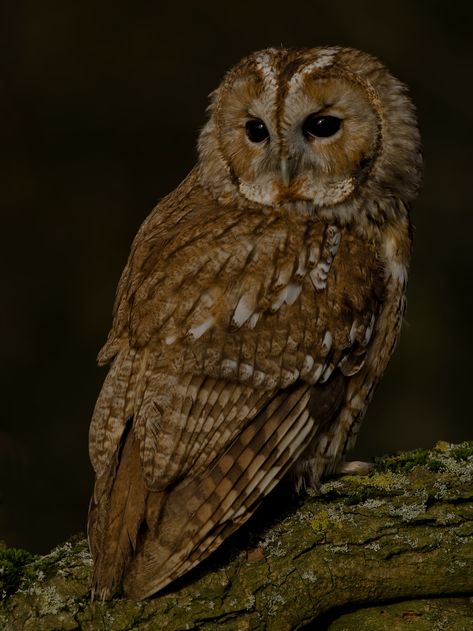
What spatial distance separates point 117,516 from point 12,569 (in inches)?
11.1

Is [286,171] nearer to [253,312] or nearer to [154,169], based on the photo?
[253,312]

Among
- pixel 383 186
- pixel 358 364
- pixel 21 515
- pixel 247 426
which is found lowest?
pixel 21 515

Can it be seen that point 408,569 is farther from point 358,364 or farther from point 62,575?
point 62,575

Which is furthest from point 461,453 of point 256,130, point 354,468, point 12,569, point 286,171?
point 12,569

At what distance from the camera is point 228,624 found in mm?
2502

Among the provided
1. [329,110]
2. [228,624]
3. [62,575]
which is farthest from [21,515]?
[329,110]

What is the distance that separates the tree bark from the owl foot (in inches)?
11.9

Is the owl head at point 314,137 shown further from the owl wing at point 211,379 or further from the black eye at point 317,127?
the owl wing at point 211,379

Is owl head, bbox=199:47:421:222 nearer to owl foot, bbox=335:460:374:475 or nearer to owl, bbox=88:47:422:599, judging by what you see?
owl, bbox=88:47:422:599

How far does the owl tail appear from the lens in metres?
2.53

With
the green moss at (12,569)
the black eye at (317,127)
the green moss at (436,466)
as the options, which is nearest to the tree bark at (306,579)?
the green moss at (12,569)

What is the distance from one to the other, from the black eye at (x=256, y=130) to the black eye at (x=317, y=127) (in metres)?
0.11

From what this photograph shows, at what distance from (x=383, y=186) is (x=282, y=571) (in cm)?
A: 123

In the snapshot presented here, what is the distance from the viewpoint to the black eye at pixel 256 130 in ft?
10.0
